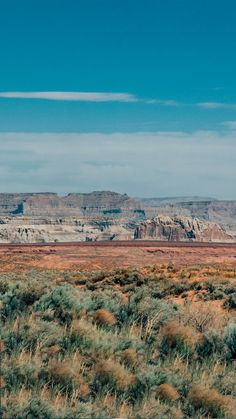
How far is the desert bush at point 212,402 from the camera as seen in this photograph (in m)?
7.20

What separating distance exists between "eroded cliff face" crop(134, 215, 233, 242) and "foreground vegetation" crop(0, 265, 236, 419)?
123 m

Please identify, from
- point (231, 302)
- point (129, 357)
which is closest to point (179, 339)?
point (129, 357)

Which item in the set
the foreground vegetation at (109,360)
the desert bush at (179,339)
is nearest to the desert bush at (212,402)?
the foreground vegetation at (109,360)

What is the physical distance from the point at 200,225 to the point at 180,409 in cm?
13970

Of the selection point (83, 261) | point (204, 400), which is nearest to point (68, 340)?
point (204, 400)

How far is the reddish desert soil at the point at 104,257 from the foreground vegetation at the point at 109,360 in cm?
3451

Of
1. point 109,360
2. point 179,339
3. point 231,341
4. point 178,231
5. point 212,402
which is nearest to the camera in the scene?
point 212,402

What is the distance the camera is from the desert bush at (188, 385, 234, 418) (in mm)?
7203

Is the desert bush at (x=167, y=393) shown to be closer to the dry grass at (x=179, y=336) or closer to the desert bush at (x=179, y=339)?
the desert bush at (x=179, y=339)

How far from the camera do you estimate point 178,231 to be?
139 metres

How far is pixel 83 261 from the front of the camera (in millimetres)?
54469

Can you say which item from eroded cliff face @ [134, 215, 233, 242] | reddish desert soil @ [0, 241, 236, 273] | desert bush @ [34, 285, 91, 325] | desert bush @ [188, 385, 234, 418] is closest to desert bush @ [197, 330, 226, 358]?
desert bush @ [188, 385, 234, 418]

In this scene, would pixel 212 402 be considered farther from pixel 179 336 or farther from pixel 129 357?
pixel 179 336

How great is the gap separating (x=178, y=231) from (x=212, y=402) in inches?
5226
